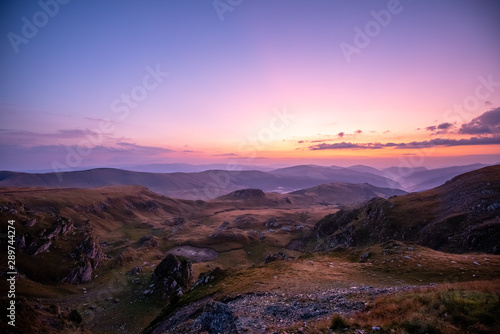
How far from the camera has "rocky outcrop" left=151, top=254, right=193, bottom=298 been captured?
63.7 meters

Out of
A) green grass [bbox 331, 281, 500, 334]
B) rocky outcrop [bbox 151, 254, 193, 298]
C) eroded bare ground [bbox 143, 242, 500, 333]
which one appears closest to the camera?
green grass [bbox 331, 281, 500, 334]

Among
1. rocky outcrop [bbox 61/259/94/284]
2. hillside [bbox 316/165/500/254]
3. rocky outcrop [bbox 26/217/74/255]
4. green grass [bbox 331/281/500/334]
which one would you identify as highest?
green grass [bbox 331/281/500/334]

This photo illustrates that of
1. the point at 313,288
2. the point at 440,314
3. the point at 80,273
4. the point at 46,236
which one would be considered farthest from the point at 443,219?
the point at 46,236

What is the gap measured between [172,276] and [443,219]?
77.6 metres

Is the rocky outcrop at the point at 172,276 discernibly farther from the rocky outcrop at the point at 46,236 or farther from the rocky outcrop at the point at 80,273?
the rocky outcrop at the point at 46,236

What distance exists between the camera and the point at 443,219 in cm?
6178

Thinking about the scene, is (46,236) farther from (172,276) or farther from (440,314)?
(440,314)

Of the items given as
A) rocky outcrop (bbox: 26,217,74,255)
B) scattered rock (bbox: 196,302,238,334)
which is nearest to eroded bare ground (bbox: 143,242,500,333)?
scattered rock (bbox: 196,302,238,334)

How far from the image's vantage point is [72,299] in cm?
5959

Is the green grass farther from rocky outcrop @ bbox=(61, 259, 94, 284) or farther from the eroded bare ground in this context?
rocky outcrop @ bbox=(61, 259, 94, 284)

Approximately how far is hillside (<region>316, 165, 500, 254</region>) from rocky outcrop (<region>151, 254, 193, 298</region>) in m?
55.1

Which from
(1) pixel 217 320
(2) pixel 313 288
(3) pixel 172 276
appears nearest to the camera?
(1) pixel 217 320

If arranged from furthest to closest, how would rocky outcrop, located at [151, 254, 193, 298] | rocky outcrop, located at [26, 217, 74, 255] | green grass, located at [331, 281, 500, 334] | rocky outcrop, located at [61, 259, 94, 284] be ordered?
rocky outcrop, located at [26, 217, 74, 255] < rocky outcrop, located at [61, 259, 94, 284] < rocky outcrop, located at [151, 254, 193, 298] < green grass, located at [331, 281, 500, 334]

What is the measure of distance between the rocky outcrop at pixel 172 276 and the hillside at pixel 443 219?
55.1m
